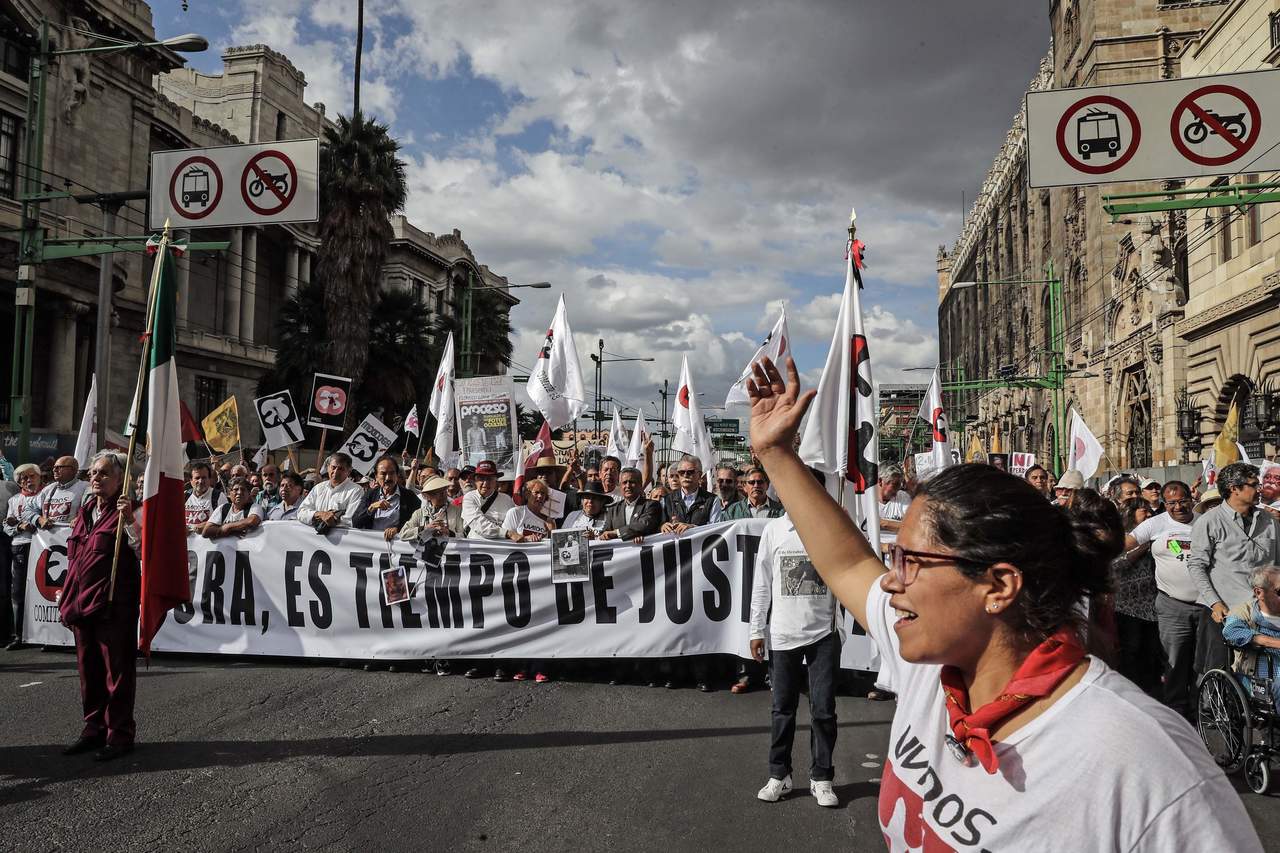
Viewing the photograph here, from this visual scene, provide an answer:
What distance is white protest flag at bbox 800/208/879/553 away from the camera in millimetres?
5316

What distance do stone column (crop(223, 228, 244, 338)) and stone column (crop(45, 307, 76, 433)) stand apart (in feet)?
41.9

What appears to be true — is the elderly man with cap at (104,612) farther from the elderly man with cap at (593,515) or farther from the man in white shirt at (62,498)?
the man in white shirt at (62,498)

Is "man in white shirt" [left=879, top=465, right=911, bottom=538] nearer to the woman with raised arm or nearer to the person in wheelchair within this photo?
the person in wheelchair

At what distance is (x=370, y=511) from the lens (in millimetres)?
8586

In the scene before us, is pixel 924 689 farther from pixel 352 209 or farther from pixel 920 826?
pixel 352 209

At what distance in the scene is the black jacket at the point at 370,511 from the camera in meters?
8.56

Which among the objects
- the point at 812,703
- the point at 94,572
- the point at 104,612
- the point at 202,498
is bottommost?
the point at 812,703

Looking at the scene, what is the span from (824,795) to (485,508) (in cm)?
471

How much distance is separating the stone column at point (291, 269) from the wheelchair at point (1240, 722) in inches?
1891

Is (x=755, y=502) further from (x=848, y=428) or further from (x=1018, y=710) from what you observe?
(x=1018, y=710)

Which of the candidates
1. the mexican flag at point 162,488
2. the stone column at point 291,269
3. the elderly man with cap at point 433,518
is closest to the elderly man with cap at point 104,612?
the mexican flag at point 162,488

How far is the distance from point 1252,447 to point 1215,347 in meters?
4.82

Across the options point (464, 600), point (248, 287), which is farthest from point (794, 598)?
point (248, 287)

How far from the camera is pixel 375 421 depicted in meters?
13.0
